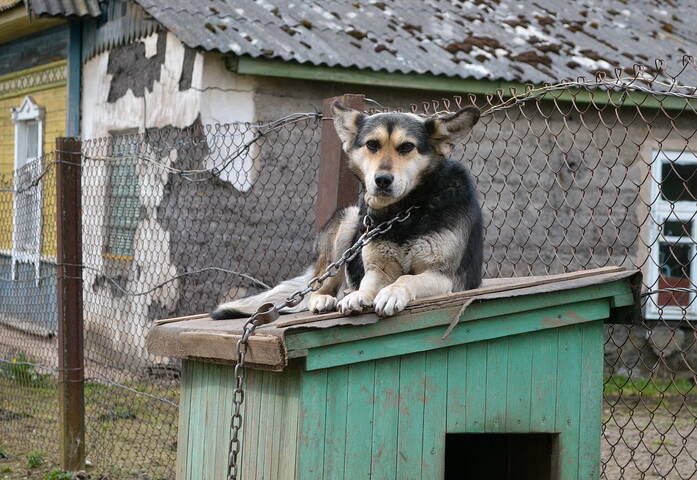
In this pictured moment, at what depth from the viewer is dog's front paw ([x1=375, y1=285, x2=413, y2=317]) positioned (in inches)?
136

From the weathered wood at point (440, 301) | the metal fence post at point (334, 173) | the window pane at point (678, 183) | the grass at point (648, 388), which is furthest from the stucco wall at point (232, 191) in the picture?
the weathered wood at point (440, 301)

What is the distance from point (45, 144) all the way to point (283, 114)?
4.37 meters

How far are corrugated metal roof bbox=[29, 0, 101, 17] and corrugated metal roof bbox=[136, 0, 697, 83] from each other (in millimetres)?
1774

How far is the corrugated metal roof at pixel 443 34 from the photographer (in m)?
9.11

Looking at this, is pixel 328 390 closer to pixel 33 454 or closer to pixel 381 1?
pixel 33 454

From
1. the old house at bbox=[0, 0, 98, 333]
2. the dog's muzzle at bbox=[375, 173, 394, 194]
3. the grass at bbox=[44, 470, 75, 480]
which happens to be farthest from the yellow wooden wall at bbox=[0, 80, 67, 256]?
the dog's muzzle at bbox=[375, 173, 394, 194]

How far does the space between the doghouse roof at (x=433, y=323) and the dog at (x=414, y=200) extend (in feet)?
0.61

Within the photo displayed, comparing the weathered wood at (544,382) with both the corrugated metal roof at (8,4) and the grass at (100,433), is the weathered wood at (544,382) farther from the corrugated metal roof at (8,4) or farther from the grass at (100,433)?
the corrugated metal roof at (8,4)

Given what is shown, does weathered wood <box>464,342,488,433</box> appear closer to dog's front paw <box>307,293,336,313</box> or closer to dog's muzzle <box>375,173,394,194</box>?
dog's front paw <box>307,293,336,313</box>

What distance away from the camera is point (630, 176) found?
407 inches

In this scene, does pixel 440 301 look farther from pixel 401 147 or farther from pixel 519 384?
pixel 401 147

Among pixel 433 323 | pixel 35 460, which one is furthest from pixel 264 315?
pixel 35 460

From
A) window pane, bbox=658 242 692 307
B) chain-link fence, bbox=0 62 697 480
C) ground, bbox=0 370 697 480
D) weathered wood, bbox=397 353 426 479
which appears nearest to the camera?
weathered wood, bbox=397 353 426 479

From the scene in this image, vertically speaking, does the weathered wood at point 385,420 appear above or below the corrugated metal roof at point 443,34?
below
